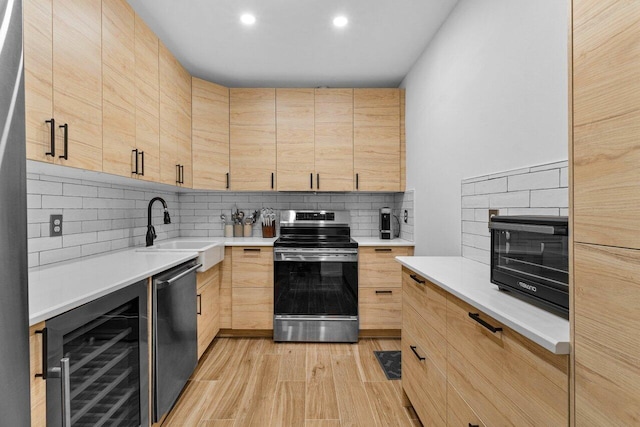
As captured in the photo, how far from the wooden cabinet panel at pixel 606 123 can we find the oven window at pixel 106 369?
156cm

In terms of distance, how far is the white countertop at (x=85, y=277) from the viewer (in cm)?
109

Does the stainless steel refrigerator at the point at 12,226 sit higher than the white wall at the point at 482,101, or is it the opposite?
the white wall at the point at 482,101

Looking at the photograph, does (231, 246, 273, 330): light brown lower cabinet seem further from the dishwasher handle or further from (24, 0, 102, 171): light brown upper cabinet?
(24, 0, 102, 171): light brown upper cabinet

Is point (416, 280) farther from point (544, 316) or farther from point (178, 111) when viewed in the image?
point (178, 111)

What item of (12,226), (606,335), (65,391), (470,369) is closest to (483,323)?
(470,369)

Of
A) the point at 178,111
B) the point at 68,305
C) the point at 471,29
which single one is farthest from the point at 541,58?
the point at 178,111

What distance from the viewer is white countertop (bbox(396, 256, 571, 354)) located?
82cm

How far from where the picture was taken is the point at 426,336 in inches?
65.4

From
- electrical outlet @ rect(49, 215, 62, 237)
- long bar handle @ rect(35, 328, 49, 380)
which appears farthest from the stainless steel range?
long bar handle @ rect(35, 328, 49, 380)

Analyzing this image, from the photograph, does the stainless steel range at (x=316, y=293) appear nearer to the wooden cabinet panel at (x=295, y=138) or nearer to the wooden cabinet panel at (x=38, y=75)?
the wooden cabinet panel at (x=295, y=138)

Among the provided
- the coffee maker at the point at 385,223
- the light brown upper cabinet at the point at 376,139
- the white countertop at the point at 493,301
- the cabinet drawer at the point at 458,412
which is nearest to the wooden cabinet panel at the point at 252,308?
the coffee maker at the point at 385,223

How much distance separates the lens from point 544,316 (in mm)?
→ 964

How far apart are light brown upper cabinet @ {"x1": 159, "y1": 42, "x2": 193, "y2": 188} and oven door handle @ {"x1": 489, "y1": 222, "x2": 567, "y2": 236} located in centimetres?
230

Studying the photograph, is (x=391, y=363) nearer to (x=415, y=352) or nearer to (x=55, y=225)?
(x=415, y=352)
